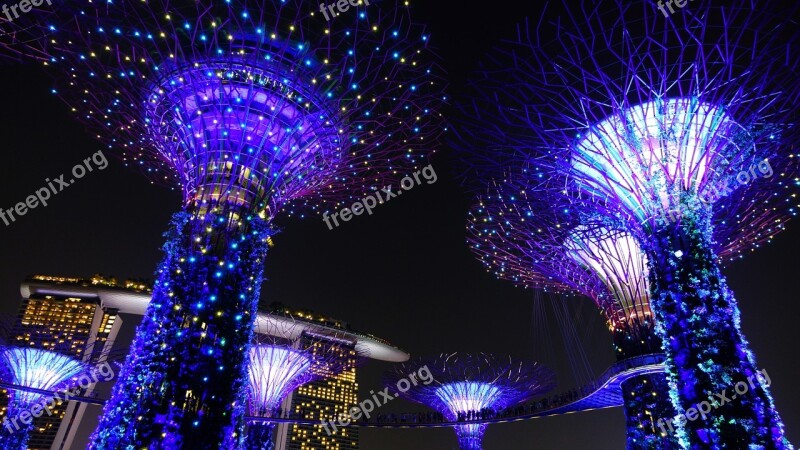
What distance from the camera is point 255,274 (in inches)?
430

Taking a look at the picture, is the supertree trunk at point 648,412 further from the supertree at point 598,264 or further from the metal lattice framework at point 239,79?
the metal lattice framework at point 239,79

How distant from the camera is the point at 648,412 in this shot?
52.6 feet

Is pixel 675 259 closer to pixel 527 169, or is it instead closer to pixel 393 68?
pixel 527 169

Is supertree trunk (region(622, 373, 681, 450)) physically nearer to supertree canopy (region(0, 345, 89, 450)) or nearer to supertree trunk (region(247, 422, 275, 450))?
supertree trunk (region(247, 422, 275, 450))

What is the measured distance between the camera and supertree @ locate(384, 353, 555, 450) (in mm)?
Answer: 27594

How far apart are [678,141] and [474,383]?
65.8 feet

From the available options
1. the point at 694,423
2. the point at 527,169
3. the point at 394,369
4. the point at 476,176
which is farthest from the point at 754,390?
the point at 394,369

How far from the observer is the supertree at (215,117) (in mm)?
9367

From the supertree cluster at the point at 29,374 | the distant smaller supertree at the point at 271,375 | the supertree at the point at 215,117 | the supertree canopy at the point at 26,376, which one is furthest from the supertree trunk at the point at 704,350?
the supertree canopy at the point at 26,376

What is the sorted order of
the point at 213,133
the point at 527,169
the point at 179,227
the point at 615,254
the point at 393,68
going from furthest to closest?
1. the point at 615,254
2. the point at 527,169
3. the point at 393,68
4. the point at 213,133
5. the point at 179,227

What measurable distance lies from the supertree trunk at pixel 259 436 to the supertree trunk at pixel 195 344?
1203cm

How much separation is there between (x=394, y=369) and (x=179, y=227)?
833 inches
